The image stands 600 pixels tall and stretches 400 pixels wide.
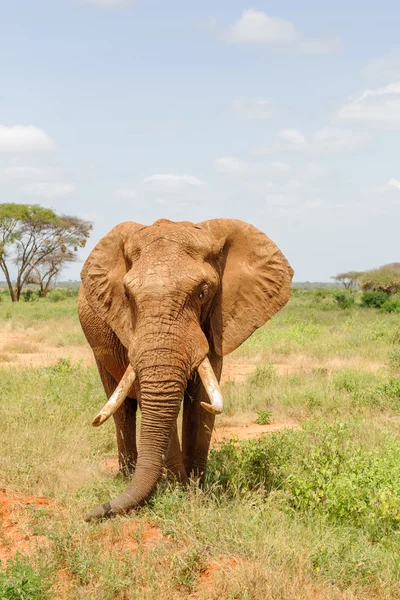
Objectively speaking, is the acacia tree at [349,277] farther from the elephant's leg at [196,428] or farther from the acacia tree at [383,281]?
the elephant's leg at [196,428]

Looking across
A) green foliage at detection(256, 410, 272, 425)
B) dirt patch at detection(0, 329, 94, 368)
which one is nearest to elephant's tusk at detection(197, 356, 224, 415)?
green foliage at detection(256, 410, 272, 425)

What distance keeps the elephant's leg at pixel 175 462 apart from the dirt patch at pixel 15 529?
97 cm

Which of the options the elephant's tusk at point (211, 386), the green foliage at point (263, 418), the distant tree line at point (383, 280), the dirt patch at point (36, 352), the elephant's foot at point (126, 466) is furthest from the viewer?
the distant tree line at point (383, 280)

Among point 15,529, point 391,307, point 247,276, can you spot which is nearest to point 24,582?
point 15,529

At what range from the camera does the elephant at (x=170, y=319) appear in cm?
479

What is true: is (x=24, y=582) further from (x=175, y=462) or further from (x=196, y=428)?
(x=196, y=428)

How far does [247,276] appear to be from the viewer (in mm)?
5672

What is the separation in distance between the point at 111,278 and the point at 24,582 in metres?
A: 2.36

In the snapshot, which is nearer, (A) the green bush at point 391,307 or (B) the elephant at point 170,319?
(B) the elephant at point 170,319

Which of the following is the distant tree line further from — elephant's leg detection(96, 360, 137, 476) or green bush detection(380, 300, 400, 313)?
elephant's leg detection(96, 360, 137, 476)

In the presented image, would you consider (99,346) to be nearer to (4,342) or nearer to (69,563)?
(69,563)

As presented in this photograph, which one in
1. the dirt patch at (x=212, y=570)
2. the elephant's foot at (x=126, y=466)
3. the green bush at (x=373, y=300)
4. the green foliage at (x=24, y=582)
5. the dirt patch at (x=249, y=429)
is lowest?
the dirt patch at (x=249, y=429)

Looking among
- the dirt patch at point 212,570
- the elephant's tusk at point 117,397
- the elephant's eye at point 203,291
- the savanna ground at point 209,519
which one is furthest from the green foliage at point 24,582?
the elephant's eye at point 203,291

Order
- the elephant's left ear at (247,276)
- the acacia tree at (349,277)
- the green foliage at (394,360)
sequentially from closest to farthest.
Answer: the elephant's left ear at (247,276)
the green foliage at (394,360)
the acacia tree at (349,277)
